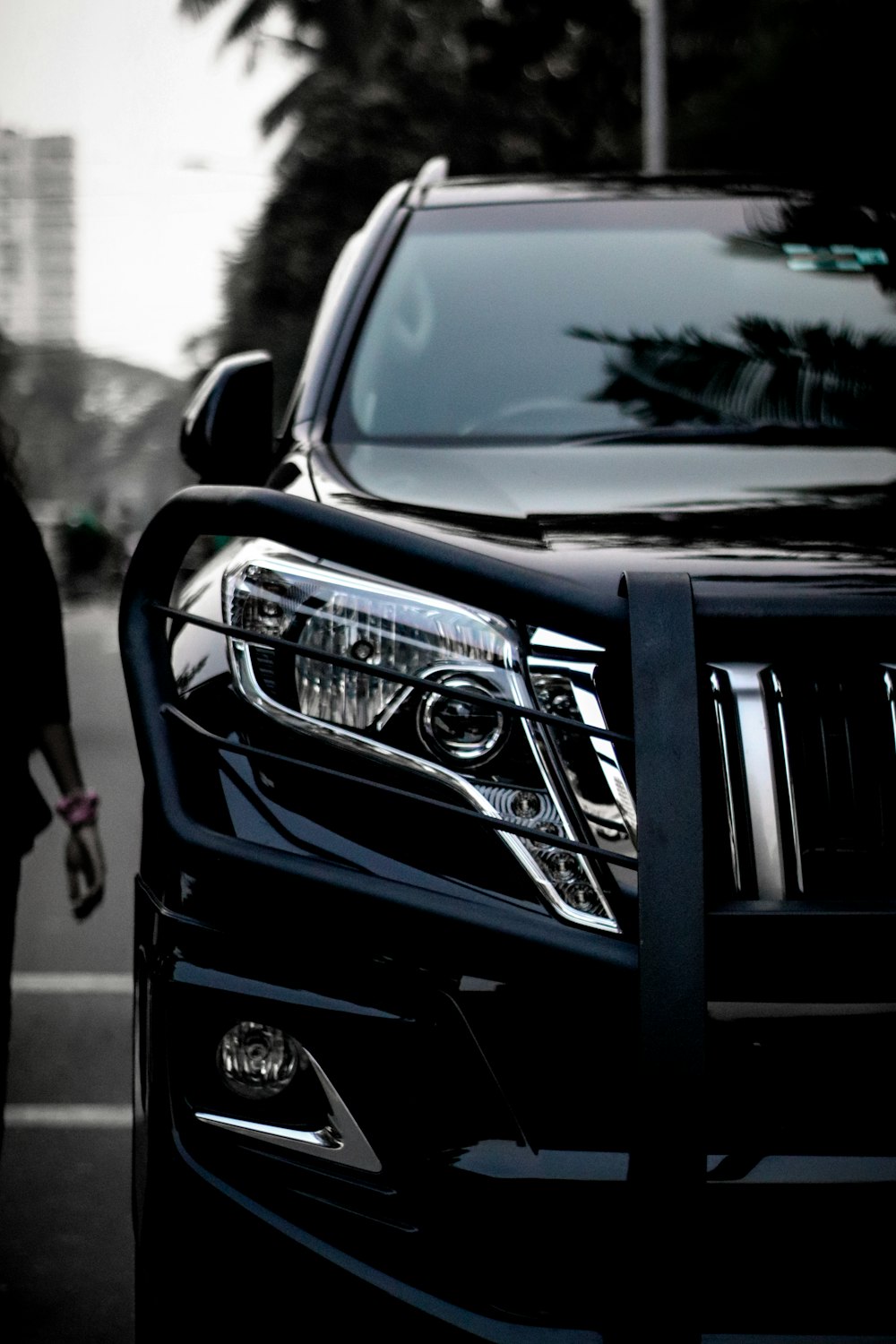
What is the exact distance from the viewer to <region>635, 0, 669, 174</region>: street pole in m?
17.8

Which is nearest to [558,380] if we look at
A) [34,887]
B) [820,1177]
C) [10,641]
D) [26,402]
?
[10,641]

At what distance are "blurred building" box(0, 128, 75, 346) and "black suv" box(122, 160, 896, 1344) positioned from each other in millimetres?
27140

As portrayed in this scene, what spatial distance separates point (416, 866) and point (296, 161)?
1454 inches

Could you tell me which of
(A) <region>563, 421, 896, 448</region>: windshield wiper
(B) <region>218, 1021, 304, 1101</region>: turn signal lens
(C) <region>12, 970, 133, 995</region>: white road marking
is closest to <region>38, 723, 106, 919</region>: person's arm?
(A) <region>563, 421, 896, 448</region>: windshield wiper

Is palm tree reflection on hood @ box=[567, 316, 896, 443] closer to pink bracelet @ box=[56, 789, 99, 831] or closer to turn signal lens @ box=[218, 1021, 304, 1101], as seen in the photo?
pink bracelet @ box=[56, 789, 99, 831]

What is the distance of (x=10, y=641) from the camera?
3.29 meters

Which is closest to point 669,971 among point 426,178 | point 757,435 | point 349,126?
point 757,435

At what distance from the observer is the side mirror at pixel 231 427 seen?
3.36m

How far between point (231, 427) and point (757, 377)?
3.08ft

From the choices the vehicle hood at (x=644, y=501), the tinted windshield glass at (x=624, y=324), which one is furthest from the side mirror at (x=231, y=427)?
the vehicle hood at (x=644, y=501)

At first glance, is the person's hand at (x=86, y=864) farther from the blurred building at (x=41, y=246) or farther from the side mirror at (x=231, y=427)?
the blurred building at (x=41, y=246)

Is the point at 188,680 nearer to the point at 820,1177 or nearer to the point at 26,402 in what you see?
the point at 820,1177

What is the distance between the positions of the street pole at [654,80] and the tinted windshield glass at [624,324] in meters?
14.3

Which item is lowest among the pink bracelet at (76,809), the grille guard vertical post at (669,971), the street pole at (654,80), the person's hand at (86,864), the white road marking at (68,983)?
the white road marking at (68,983)
